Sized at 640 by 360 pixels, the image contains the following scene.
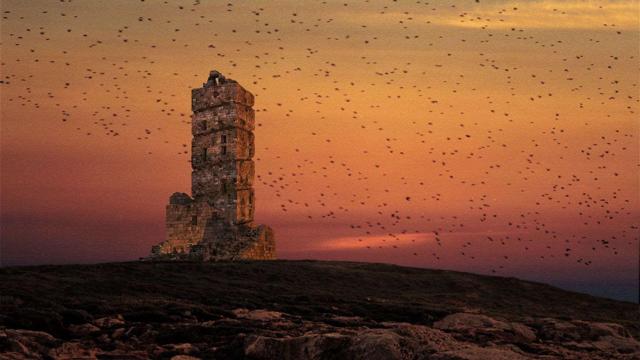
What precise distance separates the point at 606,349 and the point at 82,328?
42.1 ft

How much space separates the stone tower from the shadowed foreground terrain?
295 inches

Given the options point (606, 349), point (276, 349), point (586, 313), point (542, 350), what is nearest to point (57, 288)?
point (276, 349)

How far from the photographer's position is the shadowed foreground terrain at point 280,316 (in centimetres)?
1545

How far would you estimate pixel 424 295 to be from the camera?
97.8ft

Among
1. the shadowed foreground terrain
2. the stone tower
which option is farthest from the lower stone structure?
the shadowed foreground terrain

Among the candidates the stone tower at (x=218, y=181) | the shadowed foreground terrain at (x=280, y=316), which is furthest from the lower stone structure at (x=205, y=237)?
the shadowed foreground terrain at (x=280, y=316)

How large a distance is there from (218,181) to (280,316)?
21249mm

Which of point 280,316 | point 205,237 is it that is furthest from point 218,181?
point 280,316

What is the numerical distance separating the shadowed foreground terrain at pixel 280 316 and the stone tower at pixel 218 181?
7.50 m

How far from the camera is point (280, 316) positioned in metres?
20.3

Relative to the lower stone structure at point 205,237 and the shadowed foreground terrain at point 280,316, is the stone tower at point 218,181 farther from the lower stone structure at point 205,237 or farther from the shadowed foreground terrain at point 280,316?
the shadowed foreground terrain at point 280,316

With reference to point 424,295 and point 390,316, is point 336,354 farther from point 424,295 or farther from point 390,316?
point 424,295

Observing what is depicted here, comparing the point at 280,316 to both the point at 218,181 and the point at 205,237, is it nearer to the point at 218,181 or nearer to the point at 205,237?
the point at 205,237

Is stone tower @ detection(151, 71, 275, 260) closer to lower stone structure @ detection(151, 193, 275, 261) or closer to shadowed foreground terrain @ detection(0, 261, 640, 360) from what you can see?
lower stone structure @ detection(151, 193, 275, 261)
